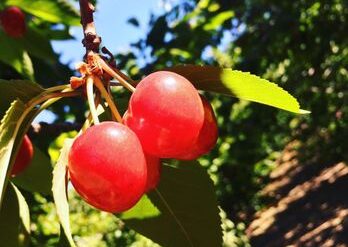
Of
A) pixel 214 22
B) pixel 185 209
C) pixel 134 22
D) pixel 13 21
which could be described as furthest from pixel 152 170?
pixel 134 22

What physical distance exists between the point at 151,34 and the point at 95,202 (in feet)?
10.8

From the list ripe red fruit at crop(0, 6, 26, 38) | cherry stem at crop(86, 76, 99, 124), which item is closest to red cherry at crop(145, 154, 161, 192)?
cherry stem at crop(86, 76, 99, 124)

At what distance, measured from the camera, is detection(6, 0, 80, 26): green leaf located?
9.46 feet

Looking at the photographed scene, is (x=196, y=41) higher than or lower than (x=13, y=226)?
higher

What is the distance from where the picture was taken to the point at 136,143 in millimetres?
894

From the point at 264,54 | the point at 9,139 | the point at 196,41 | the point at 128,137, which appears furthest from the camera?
the point at 264,54

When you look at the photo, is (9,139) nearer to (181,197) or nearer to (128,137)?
(128,137)

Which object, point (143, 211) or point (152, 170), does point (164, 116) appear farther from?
point (143, 211)

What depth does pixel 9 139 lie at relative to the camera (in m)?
1.03

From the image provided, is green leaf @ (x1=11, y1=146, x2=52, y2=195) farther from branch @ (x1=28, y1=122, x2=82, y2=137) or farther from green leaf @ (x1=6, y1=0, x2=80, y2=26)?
green leaf @ (x1=6, y1=0, x2=80, y2=26)

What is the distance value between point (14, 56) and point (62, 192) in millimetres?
2017

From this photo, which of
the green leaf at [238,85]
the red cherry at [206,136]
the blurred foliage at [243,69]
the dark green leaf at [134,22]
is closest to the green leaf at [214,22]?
the blurred foliage at [243,69]

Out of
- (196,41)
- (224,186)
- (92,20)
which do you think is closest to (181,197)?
(92,20)

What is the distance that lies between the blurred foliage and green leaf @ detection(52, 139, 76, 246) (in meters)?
1.95
